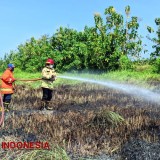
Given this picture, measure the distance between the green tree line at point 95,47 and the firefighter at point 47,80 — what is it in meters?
18.3

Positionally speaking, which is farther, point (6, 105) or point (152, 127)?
point (6, 105)

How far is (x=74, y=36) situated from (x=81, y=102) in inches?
886

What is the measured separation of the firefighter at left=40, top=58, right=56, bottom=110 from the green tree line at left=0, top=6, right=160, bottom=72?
18.3 metres

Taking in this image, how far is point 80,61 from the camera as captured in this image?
101 ft

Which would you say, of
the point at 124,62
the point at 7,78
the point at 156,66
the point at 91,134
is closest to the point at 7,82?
the point at 7,78

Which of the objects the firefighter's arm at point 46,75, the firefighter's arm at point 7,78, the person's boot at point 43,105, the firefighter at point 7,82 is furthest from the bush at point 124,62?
the firefighter's arm at point 7,78

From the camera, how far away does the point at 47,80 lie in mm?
10188

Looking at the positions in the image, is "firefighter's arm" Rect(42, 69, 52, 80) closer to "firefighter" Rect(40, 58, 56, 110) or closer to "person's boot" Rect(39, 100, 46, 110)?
"firefighter" Rect(40, 58, 56, 110)

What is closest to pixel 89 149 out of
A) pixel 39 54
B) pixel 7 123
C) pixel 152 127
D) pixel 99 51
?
pixel 152 127

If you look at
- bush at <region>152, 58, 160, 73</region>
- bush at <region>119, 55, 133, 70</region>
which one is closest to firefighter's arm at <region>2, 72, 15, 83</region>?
bush at <region>152, 58, 160, 73</region>

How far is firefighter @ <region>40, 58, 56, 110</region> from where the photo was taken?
10.0 meters

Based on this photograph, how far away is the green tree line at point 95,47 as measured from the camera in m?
28.8

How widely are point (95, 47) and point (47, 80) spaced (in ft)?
62.7

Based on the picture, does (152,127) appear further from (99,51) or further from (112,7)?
(112,7)
